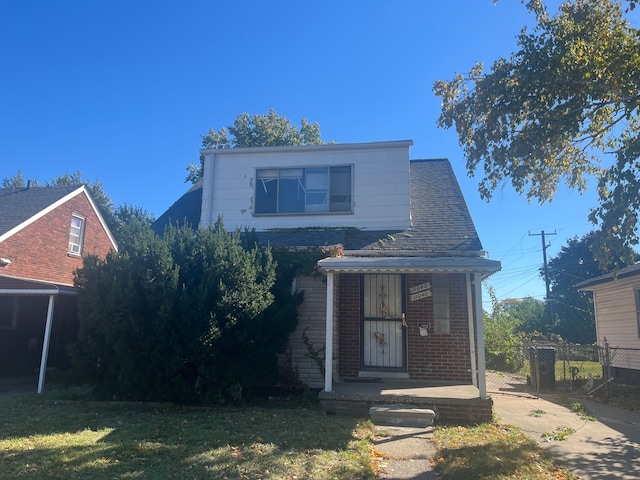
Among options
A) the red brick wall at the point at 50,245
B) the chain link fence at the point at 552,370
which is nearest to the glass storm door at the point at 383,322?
the chain link fence at the point at 552,370

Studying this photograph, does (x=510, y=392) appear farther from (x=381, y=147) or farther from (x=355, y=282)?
(x=381, y=147)

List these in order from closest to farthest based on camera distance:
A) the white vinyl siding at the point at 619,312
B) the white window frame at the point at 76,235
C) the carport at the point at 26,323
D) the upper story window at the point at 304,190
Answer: the upper story window at the point at 304,190 → the carport at the point at 26,323 → the white vinyl siding at the point at 619,312 → the white window frame at the point at 76,235

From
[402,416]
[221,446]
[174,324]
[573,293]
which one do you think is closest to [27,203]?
[174,324]

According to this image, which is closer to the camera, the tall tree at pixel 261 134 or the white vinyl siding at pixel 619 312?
the white vinyl siding at pixel 619 312

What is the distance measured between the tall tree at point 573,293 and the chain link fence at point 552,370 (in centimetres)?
1819

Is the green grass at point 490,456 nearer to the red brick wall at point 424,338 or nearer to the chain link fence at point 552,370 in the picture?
the red brick wall at point 424,338

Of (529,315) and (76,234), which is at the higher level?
(76,234)

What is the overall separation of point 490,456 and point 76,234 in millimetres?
16198

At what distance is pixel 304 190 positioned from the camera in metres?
11.3

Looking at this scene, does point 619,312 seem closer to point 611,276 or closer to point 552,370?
point 611,276

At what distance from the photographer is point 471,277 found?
9.41 metres

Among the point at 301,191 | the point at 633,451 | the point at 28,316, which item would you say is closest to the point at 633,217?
the point at 633,451

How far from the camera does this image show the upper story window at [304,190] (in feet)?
36.4

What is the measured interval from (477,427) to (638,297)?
9482 millimetres
